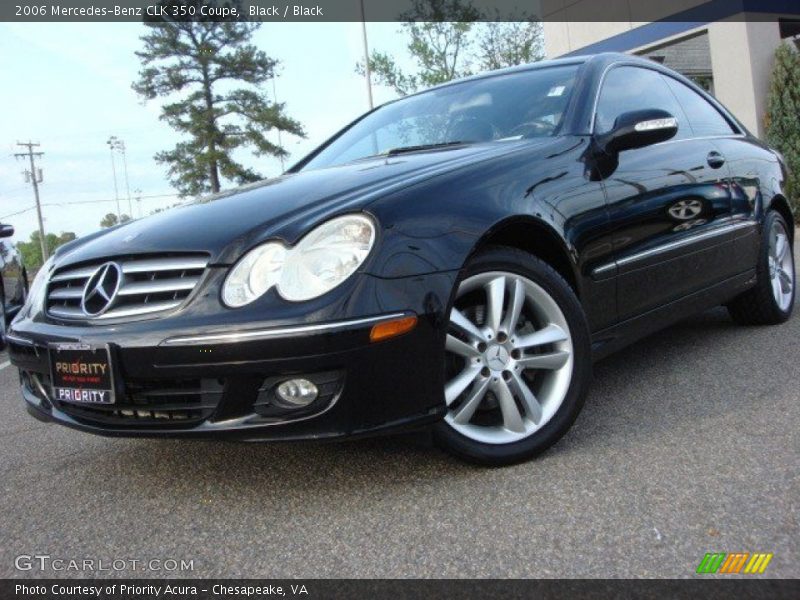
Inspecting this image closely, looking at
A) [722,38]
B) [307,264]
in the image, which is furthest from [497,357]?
[722,38]

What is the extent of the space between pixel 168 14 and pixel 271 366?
3816 cm

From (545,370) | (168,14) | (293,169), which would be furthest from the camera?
(168,14)

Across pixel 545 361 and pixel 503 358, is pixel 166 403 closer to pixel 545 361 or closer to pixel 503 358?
pixel 503 358

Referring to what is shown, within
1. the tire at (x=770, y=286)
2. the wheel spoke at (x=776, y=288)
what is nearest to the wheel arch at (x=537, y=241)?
the tire at (x=770, y=286)

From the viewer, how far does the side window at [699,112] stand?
3955 millimetres

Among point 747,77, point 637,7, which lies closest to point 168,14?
point 637,7

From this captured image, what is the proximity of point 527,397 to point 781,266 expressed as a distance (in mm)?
2854

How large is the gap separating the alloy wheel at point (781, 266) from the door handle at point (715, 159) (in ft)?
2.66

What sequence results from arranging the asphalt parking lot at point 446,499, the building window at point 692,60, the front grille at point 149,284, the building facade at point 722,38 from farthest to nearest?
the building window at point 692,60, the building facade at point 722,38, the front grille at point 149,284, the asphalt parking lot at point 446,499

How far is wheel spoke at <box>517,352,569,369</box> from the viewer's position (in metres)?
2.52

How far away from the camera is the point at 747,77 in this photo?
1151 centimetres

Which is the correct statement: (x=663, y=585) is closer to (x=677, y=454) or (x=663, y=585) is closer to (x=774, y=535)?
(x=774, y=535)

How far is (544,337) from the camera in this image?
8.45 ft

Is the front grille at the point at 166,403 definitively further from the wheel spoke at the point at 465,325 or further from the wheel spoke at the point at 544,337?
the wheel spoke at the point at 544,337
